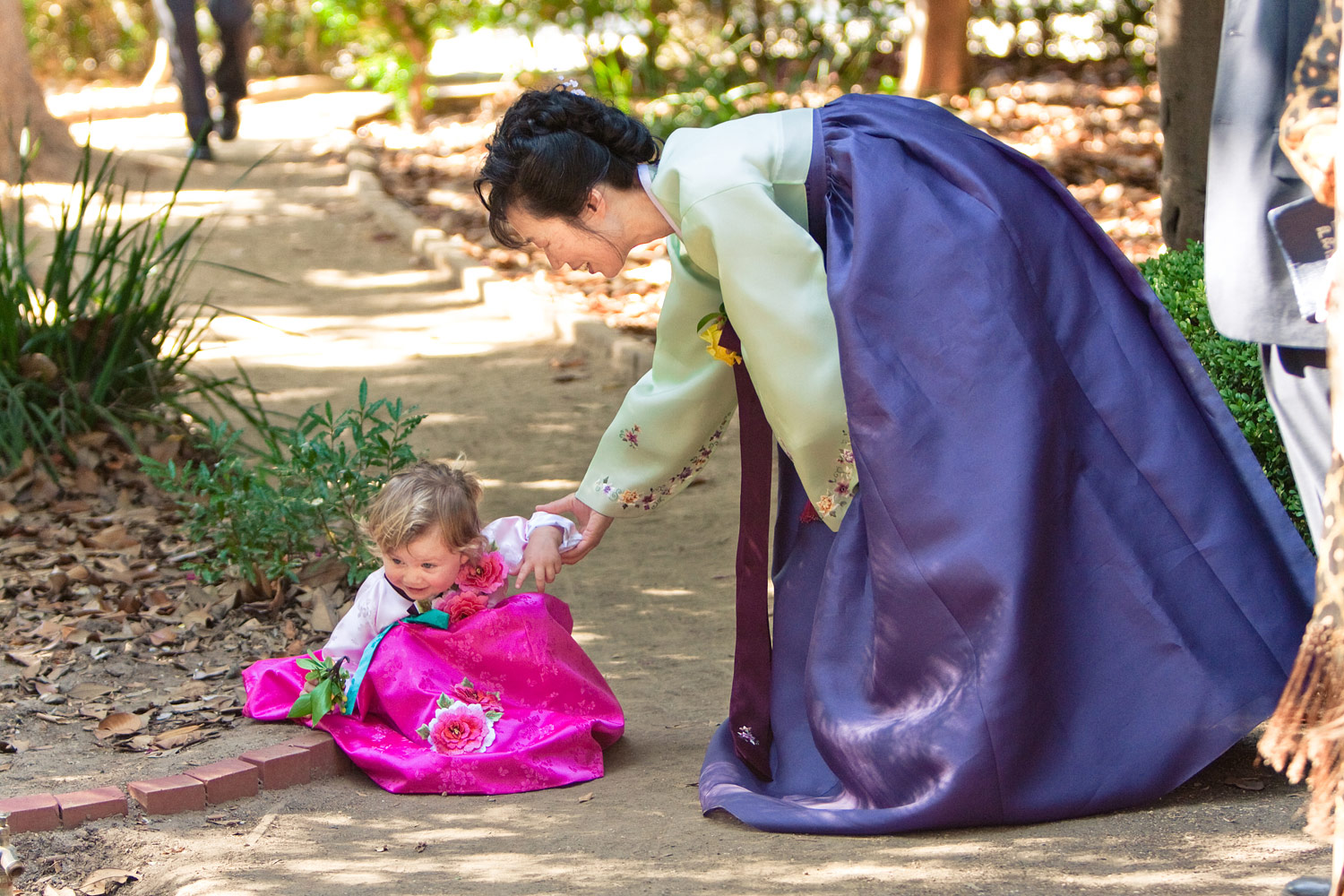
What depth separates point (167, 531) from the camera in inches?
161

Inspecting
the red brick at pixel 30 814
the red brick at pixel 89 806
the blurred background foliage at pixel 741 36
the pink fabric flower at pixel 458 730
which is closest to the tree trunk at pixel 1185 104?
the pink fabric flower at pixel 458 730

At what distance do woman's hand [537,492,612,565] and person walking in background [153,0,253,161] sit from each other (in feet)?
20.6

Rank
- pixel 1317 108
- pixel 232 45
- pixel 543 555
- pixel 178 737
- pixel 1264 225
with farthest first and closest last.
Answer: pixel 232 45 → pixel 178 737 → pixel 543 555 → pixel 1264 225 → pixel 1317 108

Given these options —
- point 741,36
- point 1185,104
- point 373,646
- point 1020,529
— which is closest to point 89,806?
point 373,646

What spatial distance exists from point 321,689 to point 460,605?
0.34 meters

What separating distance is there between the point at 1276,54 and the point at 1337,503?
791 millimetres

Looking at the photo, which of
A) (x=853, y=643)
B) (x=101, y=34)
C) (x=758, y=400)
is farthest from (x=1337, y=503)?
(x=101, y=34)

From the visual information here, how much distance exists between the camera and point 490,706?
2889 mm

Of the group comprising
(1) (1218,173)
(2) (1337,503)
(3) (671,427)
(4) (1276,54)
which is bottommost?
(3) (671,427)

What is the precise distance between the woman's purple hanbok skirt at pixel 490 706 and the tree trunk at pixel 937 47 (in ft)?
22.0

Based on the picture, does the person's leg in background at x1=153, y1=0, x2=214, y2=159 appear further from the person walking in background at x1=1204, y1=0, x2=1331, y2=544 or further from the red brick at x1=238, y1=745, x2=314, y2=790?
the person walking in background at x1=1204, y1=0, x2=1331, y2=544

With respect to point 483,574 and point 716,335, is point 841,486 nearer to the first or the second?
point 716,335

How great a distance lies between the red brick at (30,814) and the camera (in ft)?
8.21

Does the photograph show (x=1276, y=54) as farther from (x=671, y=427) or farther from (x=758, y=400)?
(x=671, y=427)
